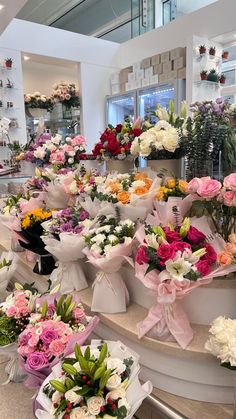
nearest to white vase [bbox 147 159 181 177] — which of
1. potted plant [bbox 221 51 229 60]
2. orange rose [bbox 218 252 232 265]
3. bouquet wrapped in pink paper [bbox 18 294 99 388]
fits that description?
orange rose [bbox 218 252 232 265]

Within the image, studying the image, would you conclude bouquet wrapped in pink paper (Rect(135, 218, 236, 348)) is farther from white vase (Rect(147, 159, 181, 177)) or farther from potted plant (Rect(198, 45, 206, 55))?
potted plant (Rect(198, 45, 206, 55))

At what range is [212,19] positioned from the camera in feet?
16.3

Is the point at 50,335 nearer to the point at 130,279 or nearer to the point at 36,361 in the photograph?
the point at 36,361

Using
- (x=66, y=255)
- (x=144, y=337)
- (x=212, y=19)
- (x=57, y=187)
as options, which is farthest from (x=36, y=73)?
(x=144, y=337)

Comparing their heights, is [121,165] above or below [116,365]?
above

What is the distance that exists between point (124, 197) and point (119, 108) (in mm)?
5819

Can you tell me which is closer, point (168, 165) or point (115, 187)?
point (115, 187)

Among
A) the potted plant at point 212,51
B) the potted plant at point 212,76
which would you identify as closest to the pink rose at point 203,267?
the potted plant at point 212,76

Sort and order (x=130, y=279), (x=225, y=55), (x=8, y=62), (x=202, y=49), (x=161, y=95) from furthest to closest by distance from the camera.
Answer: (x=161, y=95), (x=225, y=55), (x=8, y=62), (x=202, y=49), (x=130, y=279)

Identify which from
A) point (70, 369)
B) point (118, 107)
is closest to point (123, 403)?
point (70, 369)

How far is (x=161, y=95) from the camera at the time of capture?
19.1 feet

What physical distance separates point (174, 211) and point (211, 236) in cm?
18

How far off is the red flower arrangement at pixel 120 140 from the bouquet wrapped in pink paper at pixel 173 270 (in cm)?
83

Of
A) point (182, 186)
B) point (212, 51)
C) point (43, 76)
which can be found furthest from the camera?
point (43, 76)
